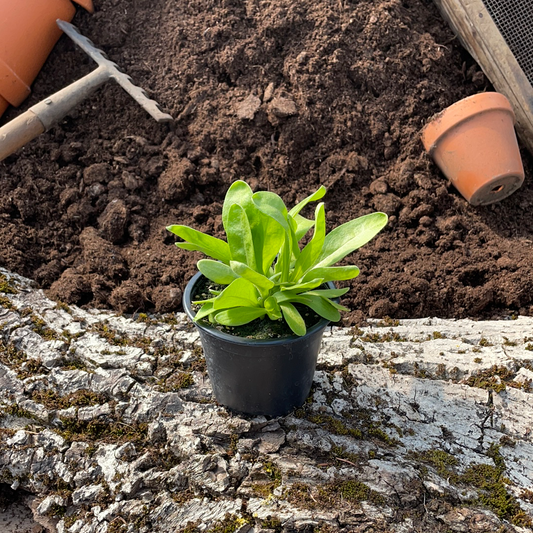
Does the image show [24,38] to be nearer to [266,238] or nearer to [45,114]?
[45,114]

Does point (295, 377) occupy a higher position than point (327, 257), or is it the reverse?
point (327, 257)

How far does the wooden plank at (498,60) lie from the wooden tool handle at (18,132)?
94.7 inches

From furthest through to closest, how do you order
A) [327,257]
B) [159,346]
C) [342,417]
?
[159,346] < [342,417] < [327,257]

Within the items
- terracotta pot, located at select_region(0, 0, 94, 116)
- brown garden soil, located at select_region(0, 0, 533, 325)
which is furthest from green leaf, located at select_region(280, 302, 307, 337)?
terracotta pot, located at select_region(0, 0, 94, 116)

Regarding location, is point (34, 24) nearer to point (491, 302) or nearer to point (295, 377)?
point (295, 377)

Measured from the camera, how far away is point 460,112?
246 centimetres

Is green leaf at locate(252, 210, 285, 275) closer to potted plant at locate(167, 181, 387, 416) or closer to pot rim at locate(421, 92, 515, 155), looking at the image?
potted plant at locate(167, 181, 387, 416)

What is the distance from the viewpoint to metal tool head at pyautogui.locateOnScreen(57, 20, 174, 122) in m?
2.71

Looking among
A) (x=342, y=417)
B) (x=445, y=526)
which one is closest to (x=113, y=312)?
(x=342, y=417)

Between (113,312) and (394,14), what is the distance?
228 centimetres

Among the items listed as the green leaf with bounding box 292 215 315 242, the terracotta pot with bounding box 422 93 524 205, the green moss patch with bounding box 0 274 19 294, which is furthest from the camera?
the terracotta pot with bounding box 422 93 524 205

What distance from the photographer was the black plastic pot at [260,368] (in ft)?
4.43

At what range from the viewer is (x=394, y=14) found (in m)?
2.82

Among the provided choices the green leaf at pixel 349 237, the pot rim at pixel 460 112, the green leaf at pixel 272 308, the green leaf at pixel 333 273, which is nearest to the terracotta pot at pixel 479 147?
the pot rim at pixel 460 112
